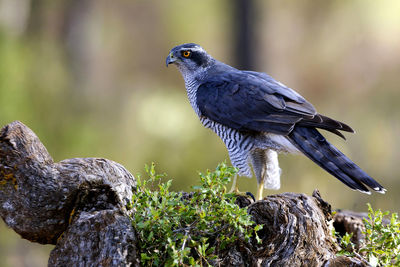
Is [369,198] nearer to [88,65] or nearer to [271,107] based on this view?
[271,107]

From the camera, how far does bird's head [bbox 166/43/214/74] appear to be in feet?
17.5

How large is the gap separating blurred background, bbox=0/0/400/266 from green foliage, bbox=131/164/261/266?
4.76 metres

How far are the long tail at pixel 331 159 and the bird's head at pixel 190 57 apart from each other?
1.51 m

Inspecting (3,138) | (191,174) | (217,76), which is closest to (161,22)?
(191,174)

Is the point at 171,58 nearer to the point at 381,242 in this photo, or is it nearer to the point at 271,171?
A: the point at 271,171

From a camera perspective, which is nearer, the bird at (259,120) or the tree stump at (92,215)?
the tree stump at (92,215)

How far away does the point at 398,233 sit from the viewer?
135 inches

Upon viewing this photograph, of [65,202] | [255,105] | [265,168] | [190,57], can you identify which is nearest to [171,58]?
[190,57]

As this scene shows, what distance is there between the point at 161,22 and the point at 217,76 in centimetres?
2116

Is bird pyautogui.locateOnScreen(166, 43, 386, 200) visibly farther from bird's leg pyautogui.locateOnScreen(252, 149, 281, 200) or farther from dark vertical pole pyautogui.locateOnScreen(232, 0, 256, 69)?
dark vertical pole pyautogui.locateOnScreen(232, 0, 256, 69)

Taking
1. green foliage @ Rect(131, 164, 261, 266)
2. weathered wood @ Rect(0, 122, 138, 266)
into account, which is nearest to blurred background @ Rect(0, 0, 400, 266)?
green foliage @ Rect(131, 164, 261, 266)

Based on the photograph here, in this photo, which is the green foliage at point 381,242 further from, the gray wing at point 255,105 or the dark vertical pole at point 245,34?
the dark vertical pole at point 245,34

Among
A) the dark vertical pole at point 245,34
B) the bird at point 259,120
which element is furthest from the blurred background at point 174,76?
the bird at point 259,120

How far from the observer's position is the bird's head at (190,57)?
17.5 feet
